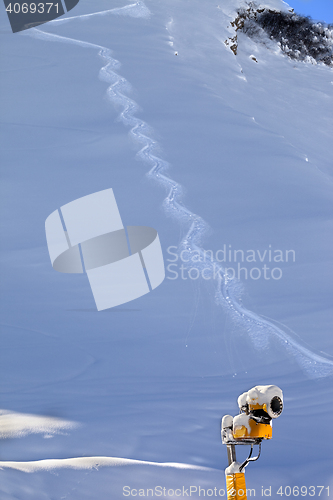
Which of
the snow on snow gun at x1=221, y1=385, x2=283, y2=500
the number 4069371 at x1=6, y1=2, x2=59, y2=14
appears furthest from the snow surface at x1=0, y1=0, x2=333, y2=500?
the snow on snow gun at x1=221, y1=385, x2=283, y2=500

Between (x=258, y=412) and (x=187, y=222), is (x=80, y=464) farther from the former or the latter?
(x=187, y=222)

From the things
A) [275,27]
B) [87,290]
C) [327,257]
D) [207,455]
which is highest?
[275,27]

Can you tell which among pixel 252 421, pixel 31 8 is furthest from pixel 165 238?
pixel 31 8

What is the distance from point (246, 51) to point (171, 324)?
2.94m

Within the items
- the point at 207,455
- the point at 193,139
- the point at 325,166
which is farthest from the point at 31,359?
the point at 325,166

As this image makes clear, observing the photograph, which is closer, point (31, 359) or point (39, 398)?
point (39, 398)

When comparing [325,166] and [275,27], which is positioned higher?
[275,27]

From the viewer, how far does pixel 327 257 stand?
2338 mm

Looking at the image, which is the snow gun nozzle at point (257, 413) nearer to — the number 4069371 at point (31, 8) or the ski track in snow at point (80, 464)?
the ski track in snow at point (80, 464)

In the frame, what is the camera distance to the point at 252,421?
906 millimetres

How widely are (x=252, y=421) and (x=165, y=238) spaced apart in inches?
58.4

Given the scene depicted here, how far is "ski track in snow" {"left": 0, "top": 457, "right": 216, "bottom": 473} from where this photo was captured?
151 cm

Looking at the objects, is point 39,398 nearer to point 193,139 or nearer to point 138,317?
point 138,317

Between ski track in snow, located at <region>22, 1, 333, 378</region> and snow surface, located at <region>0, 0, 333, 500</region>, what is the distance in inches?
0.4
